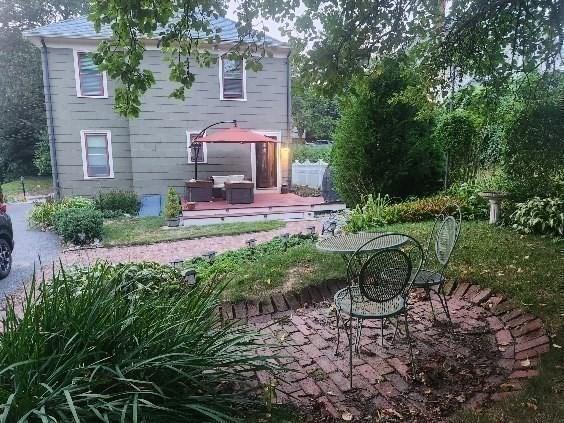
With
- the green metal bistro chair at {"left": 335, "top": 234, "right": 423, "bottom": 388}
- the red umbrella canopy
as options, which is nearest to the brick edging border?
the green metal bistro chair at {"left": 335, "top": 234, "right": 423, "bottom": 388}

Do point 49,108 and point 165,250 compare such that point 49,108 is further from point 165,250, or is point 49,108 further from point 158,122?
point 165,250

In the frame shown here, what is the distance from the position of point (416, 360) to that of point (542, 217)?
4025 mm

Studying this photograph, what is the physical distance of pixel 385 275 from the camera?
265cm

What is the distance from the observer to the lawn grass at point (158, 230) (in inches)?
328

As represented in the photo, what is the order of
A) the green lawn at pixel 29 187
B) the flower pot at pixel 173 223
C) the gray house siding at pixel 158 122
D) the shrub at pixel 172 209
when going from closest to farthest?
1. the flower pot at pixel 173 223
2. the shrub at pixel 172 209
3. the gray house siding at pixel 158 122
4. the green lawn at pixel 29 187

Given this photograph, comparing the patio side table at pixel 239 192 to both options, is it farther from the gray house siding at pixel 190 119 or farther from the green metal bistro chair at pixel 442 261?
the green metal bistro chair at pixel 442 261

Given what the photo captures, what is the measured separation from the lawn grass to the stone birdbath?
4399mm

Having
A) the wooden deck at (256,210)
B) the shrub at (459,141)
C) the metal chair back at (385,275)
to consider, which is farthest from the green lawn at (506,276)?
the wooden deck at (256,210)

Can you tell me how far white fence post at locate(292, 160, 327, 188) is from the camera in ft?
48.4

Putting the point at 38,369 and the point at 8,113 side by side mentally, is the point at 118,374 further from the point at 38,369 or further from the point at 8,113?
the point at 8,113

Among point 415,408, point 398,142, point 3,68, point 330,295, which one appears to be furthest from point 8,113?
point 415,408

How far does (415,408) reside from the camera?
233 cm

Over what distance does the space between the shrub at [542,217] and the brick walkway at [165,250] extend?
3.97 meters

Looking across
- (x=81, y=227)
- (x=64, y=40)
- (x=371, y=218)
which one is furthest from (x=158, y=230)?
(x=64, y=40)
